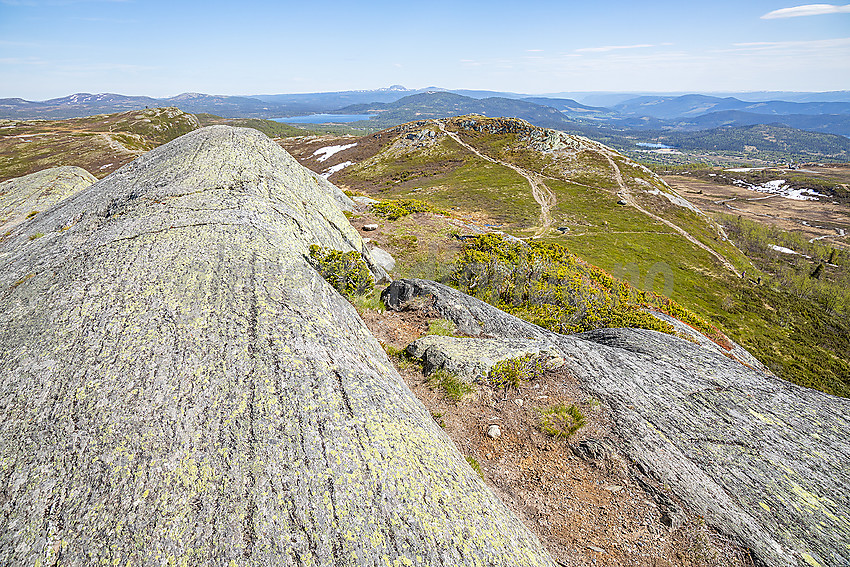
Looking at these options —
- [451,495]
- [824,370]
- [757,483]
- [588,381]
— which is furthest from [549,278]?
[824,370]

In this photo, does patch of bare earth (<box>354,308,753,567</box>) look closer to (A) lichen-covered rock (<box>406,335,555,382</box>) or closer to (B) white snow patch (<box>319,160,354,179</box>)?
(A) lichen-covered rock (<box>406,335,555,382</box>)

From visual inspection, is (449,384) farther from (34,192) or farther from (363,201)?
(363,201)

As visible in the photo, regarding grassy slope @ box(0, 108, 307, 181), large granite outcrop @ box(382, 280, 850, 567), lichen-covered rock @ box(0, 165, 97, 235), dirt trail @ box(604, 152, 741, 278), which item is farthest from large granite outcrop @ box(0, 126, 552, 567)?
grassy slope @ box(0, 108, 307, 181)

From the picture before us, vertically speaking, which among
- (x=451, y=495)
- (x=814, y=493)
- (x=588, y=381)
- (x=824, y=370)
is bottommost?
(x=824, y=370)

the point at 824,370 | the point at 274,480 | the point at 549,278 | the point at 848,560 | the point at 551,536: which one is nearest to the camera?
the point at 274,480

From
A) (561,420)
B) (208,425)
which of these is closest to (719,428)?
(561,420)

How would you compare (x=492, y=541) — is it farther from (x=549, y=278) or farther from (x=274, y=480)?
(x=549, y=278)

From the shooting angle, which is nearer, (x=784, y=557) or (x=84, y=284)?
(x=784, y=557)
